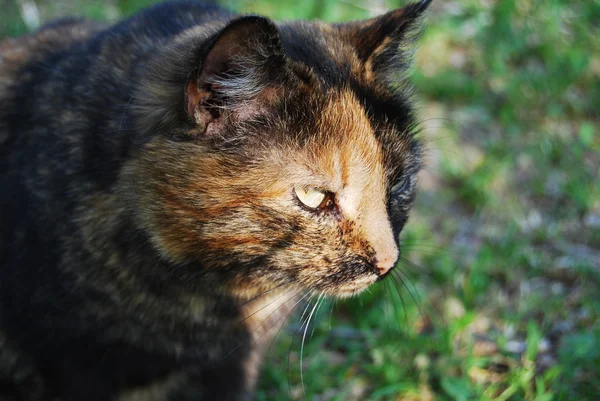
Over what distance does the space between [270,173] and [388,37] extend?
0.61 meters

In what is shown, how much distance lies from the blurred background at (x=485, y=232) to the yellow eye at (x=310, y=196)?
2.59 feet

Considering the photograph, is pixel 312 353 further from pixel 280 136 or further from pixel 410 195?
pixel 280 136

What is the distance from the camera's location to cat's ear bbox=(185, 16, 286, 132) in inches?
65.2

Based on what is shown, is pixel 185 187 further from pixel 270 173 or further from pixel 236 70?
pixel 236 70

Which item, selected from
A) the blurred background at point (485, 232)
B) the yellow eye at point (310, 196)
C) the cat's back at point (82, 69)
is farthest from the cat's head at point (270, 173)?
the blurred background at point (485, 232)

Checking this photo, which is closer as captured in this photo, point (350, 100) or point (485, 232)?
point (350, 100)

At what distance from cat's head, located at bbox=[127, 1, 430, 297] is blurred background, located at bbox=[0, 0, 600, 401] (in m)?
0.69

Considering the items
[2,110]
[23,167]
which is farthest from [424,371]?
[2,110]

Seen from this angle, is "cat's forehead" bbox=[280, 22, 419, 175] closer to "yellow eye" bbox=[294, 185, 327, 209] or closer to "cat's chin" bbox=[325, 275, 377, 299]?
"yellow eye" bbox=[294, 185, 327, 209]

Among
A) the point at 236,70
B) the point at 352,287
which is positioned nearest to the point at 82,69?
the point at 236,70

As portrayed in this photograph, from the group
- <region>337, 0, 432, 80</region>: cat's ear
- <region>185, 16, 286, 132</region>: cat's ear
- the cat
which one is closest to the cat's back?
the cat

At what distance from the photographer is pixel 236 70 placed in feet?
5.75

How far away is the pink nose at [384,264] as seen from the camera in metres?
1.97

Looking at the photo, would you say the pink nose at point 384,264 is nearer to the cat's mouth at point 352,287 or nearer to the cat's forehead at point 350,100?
the cat's mouth at point 352,287
